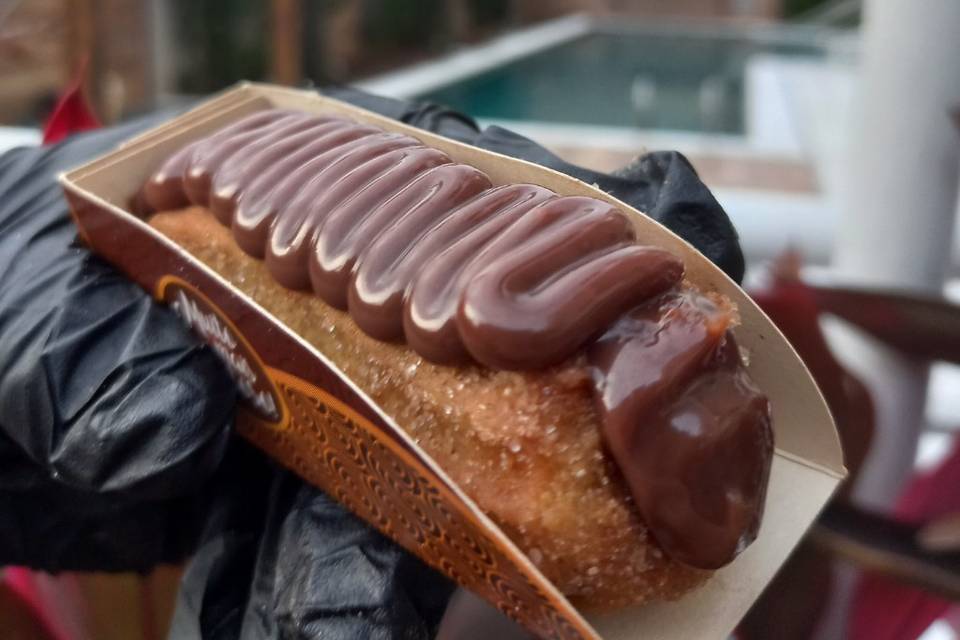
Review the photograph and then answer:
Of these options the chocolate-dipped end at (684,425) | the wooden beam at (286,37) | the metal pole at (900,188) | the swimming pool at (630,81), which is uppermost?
the chocolate-dipped end at (684,425)

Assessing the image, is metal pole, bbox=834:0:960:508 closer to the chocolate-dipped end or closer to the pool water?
the chocolate-dipped end

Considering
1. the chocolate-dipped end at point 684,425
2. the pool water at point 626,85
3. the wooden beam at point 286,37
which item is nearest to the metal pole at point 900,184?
the chocolate-dipped end at point 684,425

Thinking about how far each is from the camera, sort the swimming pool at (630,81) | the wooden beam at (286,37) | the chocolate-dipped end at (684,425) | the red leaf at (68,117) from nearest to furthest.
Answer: the chocolate-dipped end at (684,425) < the red leaf at (68,117) < the wooden beam at (286,37) < the swimming pool at (630,81)

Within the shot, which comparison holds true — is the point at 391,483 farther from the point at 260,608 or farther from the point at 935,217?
the point at 935,217

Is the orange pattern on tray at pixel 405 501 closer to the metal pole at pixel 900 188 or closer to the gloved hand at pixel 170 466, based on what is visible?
the gloved hand at pixel 170 466

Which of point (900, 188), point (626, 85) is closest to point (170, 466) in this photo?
point (900, 188)

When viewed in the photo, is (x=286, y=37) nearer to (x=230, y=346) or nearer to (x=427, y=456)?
(x=230, y=346)

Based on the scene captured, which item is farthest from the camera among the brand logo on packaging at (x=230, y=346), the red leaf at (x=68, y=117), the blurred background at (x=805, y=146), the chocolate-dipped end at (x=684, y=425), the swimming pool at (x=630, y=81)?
the swimming pool at (x=630, y=81)
